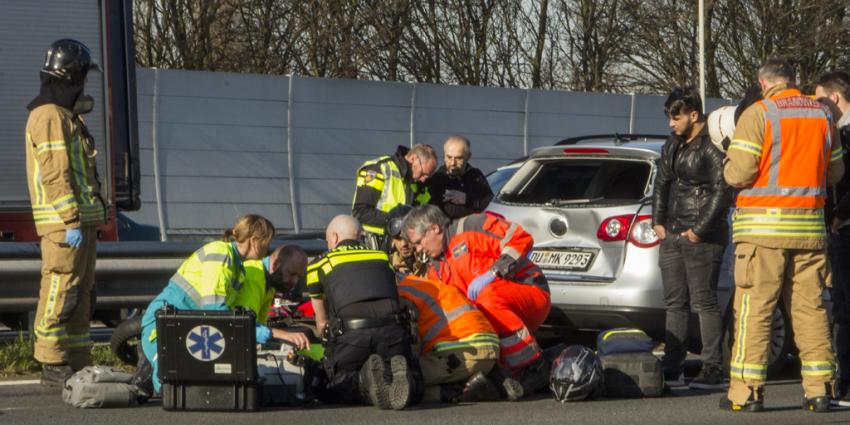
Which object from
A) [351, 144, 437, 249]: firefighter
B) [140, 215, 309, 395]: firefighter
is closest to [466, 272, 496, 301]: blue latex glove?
[140, 215, 309, 395]: firefighter

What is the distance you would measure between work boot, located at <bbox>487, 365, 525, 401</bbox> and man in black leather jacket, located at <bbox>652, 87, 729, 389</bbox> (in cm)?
119

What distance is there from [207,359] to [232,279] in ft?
1.81

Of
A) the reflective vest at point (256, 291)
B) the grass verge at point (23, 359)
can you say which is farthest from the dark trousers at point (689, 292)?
the grass verge at point (23, 359)

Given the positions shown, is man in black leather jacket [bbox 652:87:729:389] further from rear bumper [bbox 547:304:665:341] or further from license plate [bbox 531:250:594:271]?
license plate [bbox 531:250:594:271]

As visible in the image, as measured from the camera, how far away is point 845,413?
25.9ft

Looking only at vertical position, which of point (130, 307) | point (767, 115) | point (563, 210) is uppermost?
point (767, 115)

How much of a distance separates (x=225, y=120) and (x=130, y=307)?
8990mm

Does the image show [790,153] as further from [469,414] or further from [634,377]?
[469,414]

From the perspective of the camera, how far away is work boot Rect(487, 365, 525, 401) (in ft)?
27.6

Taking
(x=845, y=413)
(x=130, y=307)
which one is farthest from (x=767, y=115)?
(x=130, y=307)

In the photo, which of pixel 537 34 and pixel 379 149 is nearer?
pixel 379 149

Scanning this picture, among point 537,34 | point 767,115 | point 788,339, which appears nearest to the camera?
point 767,115

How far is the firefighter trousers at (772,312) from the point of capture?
7809 millimetres

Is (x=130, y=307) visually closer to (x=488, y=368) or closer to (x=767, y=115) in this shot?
(x=488, y=368)
